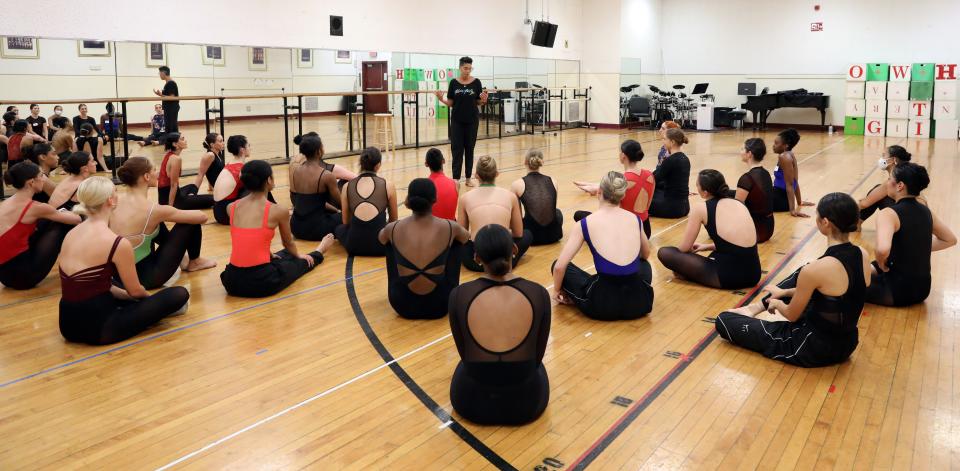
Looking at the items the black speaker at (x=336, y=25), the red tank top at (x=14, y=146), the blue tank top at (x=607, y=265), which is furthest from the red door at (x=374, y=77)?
the blue tank top at (x=607, y=265)

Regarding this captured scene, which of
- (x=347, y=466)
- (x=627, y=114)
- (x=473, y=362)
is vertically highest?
(x=627, y=114)

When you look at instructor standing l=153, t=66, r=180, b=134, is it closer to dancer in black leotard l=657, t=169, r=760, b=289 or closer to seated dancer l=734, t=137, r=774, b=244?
seated dancer l=734, t=137, r=774, b=244

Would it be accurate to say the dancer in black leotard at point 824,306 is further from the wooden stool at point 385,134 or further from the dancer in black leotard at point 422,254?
the wooden stool at point 385,134

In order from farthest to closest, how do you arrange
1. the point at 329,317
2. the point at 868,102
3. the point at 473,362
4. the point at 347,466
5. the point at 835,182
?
the point at 868,102 < the point at 835,182 < the point at 329,317 < the point at 473,362 < the point at 347,466

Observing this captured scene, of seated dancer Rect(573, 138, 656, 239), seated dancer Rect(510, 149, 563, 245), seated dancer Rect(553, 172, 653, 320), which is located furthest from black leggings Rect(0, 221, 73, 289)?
seated dancer Rect(573, 138, 656, 239)

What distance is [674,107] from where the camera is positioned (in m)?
22.4

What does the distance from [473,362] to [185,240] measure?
3.20 m

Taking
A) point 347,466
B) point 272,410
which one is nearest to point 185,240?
point 272,410

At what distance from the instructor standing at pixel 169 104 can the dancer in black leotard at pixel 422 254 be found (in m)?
8.14

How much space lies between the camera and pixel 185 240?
5605 millimetres

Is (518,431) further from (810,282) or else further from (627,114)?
(627,114)

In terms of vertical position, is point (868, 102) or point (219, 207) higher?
A: point (868, 102)

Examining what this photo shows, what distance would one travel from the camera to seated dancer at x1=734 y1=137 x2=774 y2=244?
675cm

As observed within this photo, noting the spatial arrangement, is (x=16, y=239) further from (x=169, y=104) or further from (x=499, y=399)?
(x=169, y=104)
